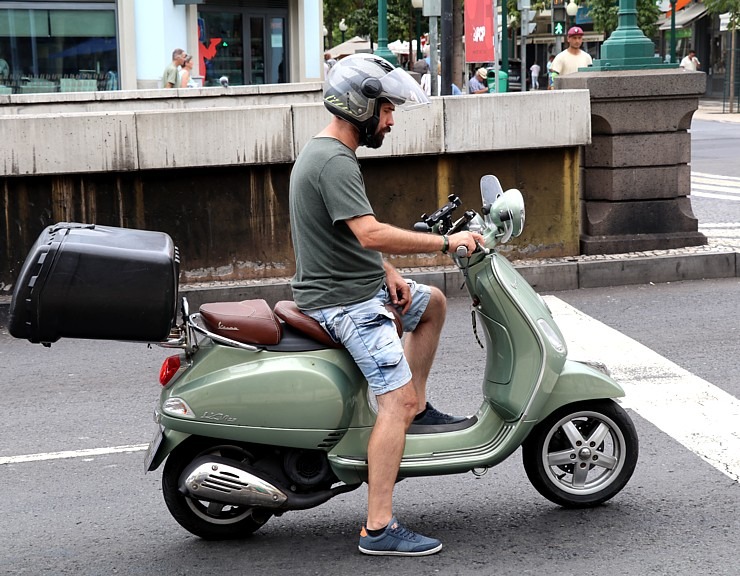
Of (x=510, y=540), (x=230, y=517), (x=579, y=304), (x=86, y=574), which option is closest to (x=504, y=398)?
(x=510, y=540)

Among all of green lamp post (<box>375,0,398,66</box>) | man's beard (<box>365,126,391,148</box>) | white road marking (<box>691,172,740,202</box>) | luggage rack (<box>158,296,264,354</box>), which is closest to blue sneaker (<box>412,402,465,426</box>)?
luggage rack (<box>158,296,264,354</box>)

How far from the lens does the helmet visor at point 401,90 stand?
416 cm

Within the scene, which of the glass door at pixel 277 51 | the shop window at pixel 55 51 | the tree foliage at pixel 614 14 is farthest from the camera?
the tree foliage at pixel 614 14

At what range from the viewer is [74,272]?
393cm

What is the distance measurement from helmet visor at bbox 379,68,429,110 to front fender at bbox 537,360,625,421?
1.17 metres

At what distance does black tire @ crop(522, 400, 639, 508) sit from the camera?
459cm

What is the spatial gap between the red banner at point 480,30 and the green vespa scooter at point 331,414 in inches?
539

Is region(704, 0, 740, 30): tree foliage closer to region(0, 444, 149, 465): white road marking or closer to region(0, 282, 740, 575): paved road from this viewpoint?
region(0, 282, 740, 575): paved road

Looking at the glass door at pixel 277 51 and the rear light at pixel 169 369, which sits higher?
the glass door at pixel 277 51

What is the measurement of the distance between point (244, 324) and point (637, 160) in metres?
6.77

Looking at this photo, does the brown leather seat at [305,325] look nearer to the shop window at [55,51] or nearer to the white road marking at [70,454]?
the white road marking at [70,454]

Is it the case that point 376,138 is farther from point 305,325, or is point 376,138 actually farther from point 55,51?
point 55,51

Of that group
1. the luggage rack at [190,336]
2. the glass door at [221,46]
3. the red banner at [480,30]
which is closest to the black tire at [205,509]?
the luggage rack at [190,336]

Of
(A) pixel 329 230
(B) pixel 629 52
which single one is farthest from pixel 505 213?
(B) pixel 629 52
